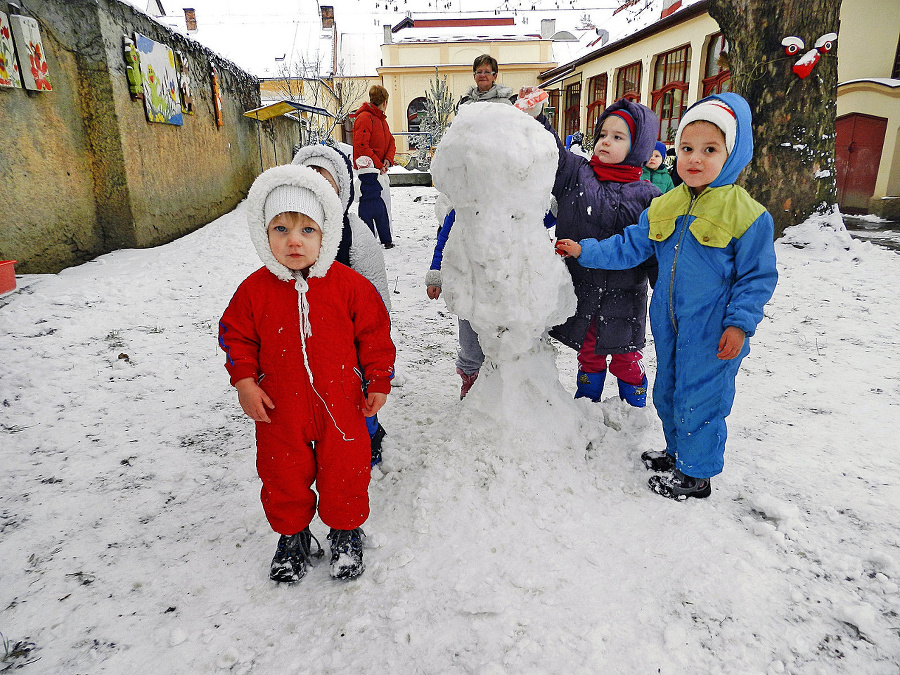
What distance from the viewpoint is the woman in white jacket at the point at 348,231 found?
250 cm

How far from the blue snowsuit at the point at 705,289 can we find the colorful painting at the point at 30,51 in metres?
5.15

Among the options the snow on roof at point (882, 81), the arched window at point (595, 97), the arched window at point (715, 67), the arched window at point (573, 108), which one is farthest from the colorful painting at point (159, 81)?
the arched window at point (573, 108)

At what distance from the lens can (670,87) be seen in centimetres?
1526

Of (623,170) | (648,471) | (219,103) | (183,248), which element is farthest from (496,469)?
(219,103)

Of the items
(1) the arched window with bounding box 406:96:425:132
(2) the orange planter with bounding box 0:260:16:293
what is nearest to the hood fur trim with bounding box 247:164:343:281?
(2) the orange planter with bounding box 0:260:16:293

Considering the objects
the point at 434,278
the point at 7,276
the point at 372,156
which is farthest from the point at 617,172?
the point at 372,156

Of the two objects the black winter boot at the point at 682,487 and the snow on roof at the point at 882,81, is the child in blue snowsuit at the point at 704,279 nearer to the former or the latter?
the black winter boot at the point at 682,487

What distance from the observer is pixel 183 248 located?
20.3 feet

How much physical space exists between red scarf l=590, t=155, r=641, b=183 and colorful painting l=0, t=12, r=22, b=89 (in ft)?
15.4

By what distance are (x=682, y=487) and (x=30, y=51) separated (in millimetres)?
5881

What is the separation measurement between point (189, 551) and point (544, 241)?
1.91 m

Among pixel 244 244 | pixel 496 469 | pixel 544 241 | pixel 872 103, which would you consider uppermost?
pixel 872 103

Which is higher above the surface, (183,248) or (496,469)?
(183,248)

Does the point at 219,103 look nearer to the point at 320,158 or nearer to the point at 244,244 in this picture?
the point at 244,244
